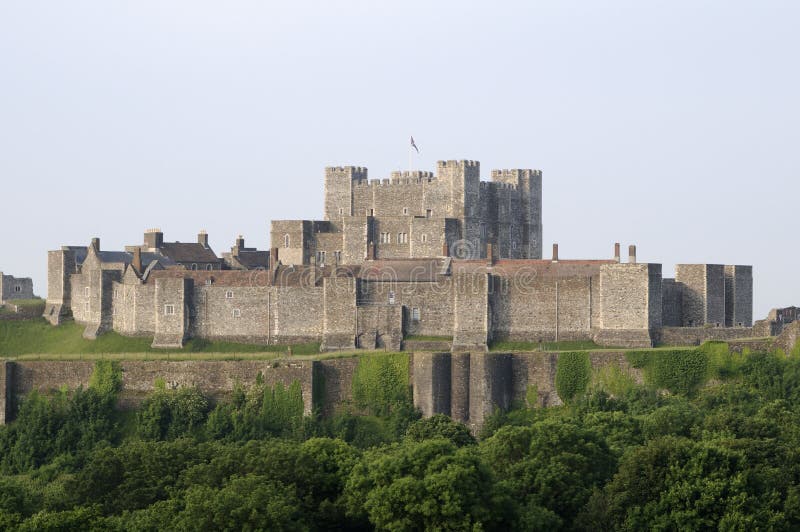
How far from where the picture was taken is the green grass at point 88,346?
7712 cm

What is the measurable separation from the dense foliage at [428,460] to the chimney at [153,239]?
17.0 metres

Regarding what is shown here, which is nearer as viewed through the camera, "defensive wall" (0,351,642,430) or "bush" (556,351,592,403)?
"defensive wall" (0,351,642,430)

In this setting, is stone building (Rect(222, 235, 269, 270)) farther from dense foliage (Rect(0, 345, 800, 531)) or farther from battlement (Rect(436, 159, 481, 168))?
dense foliage (Rect(0, 345, 800, 531))

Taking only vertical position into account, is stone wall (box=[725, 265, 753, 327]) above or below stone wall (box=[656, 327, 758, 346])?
above

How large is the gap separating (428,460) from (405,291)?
23.8 meters

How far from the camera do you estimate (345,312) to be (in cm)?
7662

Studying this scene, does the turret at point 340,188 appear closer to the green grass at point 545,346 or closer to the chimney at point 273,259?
the chimney at point 273,259

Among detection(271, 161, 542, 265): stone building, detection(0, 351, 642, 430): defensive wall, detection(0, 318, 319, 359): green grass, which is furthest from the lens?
detection(271, 161, 542, 265): stone building

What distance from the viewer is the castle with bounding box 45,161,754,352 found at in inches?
2975

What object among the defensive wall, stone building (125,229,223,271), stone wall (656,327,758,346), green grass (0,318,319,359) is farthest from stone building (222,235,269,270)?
stone wall (656,327,758,346)

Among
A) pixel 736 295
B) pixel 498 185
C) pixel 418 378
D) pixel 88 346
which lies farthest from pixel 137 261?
pixel 736 295

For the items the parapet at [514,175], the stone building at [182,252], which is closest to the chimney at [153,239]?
the stone building at [182,252]

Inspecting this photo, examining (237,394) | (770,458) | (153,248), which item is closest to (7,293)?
(153,248)

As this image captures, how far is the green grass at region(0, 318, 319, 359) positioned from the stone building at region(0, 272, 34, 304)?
737 cm
